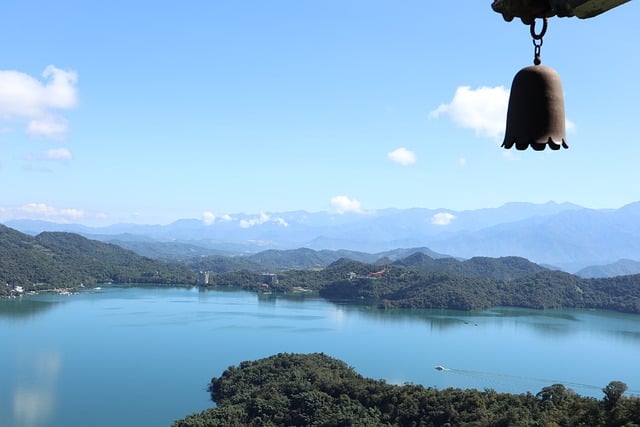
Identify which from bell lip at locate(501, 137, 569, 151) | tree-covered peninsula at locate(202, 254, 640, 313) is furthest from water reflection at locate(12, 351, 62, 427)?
tree-covered peninsula at locate(202, 254, 640, 313)

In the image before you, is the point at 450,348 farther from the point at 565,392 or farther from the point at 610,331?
the point at 565,392

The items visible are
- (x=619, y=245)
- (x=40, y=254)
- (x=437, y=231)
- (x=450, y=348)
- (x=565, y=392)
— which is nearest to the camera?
(x=565, y=392)

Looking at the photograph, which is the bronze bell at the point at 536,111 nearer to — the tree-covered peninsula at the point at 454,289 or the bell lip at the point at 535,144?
the bell lip at the point at 535,144

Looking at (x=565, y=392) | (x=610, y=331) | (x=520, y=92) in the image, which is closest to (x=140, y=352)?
(x=565, y=392)

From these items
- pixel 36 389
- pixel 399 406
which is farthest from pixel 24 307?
pixel 399 406

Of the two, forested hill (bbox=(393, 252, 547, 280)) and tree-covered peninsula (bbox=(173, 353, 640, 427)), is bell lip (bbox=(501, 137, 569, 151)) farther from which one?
forested hill (bbox=(393, 252, 547, 280))

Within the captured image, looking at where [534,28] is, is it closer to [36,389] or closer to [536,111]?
[536,111]

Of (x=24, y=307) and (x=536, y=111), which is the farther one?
(x=24, y=307)
